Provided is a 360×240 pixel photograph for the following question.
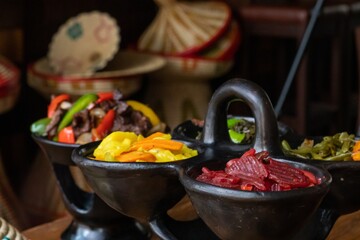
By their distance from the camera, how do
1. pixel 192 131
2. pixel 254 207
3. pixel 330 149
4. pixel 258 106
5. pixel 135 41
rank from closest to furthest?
1. pixel 254 207
2. pixel 258 106
3. pixel 330 149
4. pixel 192 131
5. pixel 135 41

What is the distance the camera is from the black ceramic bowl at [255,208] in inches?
34.2

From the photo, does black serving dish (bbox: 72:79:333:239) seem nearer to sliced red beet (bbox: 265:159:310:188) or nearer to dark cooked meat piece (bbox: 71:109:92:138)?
sliced red beet (bbox: 265:159:310:188)

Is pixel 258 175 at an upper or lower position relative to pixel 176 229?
upper

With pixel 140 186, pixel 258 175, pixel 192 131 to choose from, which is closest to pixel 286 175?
pixel 258 175

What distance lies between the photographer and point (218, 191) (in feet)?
2.88

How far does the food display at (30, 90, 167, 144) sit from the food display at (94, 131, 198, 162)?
18 centimetres

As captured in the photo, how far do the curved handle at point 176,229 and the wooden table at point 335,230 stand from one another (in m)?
0.28

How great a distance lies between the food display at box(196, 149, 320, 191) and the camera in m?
0.90

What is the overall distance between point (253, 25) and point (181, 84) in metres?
0.46

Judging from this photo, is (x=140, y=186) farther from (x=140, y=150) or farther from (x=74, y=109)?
(x=74, y=109)

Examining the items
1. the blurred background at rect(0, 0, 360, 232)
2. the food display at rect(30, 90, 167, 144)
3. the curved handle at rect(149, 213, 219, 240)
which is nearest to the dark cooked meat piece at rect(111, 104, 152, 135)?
the food display at rect(30, 90, 167, 144)

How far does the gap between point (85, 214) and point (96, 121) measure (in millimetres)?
176

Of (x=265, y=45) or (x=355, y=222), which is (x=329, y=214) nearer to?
(x=355, y=222)

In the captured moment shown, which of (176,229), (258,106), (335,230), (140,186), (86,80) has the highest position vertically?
(258,106)
